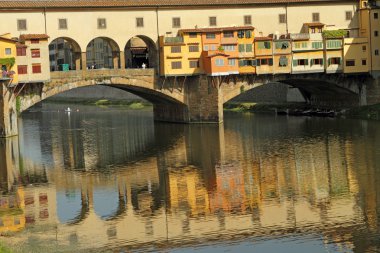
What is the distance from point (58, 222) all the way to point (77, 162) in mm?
16115

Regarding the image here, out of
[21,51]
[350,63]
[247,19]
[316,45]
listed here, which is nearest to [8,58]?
[21,51]

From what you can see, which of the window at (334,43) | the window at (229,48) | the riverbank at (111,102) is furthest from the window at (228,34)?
the riverbank at (111,102)

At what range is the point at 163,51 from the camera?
60312 mm

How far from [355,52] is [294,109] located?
33.1 ft

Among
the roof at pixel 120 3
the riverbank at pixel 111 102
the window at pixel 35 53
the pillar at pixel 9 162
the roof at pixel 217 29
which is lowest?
the pillar at pixel 9 162

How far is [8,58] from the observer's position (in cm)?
5350

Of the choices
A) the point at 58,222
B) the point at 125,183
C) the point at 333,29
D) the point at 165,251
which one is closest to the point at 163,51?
the point at 333,29

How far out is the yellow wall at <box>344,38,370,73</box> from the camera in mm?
64000

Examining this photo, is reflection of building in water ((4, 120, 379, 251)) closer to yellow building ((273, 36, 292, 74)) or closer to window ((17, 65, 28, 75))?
window ((17, 65, 28, 75))

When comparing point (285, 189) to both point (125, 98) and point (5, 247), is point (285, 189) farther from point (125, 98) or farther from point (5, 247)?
point (125, 98)

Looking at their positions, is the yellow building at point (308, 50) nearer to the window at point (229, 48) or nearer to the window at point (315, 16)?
the window at point (315, 16)

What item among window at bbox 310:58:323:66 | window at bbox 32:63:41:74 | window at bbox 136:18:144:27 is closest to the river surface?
window at bbox 32:63:41:74

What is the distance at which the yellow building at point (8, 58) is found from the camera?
5322 cm

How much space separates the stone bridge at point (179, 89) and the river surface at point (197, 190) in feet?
9.32
